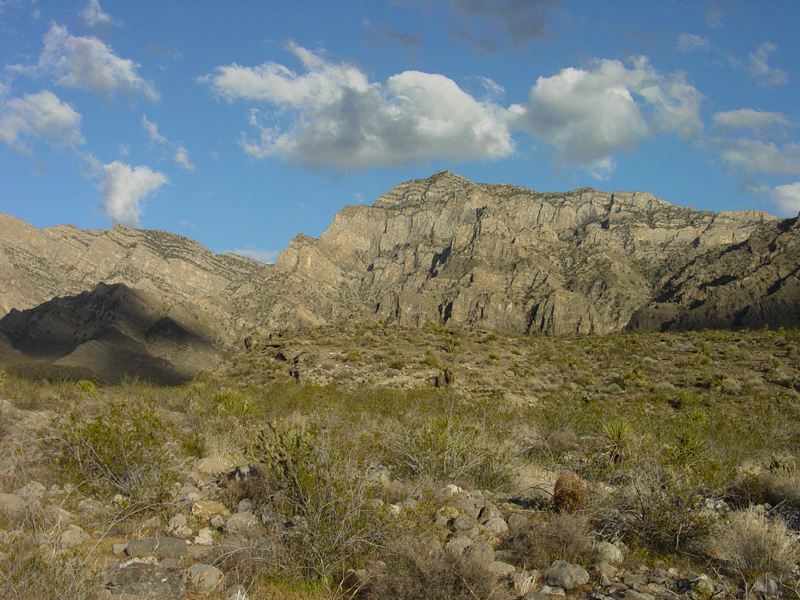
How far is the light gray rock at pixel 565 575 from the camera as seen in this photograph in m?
4.64

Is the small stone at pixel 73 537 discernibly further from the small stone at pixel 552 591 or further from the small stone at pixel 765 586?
the small stone at pixel 765 586

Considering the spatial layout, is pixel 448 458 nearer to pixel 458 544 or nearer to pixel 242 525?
pixel 458 544

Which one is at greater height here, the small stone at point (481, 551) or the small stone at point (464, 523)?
the small stone at point (481, 551)

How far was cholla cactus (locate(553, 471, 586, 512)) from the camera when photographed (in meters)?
6.17

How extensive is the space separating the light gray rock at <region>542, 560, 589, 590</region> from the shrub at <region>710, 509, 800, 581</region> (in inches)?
60.2

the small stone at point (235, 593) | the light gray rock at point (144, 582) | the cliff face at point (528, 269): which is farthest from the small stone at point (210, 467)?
the cliff face at point (528, 269)

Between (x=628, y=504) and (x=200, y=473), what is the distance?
667 centimetres

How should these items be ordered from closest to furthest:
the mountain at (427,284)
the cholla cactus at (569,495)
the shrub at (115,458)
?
the cholla cactus at (569,495) → the shrub at (115,458) → the mountain at (427,284)

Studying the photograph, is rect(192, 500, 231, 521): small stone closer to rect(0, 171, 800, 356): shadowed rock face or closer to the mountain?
the mountain

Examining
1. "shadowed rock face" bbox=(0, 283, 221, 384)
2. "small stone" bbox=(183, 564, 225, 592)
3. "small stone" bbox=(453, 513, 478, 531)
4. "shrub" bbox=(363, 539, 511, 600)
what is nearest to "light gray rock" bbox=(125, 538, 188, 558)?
"small stone" bbox=(183, 564, 225, 592)

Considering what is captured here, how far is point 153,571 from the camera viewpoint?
4492 mm

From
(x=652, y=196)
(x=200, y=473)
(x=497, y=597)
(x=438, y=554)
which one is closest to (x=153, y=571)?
(x=438, y=554)

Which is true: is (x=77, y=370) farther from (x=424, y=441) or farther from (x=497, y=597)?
(x=497, y=597)

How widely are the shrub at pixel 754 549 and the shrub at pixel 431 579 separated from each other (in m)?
2.63
